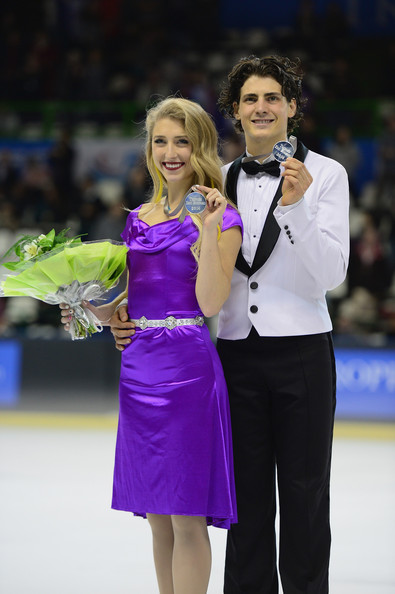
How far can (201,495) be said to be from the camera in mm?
2986

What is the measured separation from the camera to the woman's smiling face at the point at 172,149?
311 cm

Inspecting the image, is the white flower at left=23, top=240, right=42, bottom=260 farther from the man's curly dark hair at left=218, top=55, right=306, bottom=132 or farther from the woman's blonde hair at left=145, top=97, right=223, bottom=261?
the man's curly dark hair at left=218, top=55, right=306, bottom=132

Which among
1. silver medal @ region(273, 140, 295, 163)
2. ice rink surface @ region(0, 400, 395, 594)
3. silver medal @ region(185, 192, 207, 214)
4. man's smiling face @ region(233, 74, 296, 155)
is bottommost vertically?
ice rink surface @ region(0, 400, 395, 594)

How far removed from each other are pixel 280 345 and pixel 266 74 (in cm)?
99

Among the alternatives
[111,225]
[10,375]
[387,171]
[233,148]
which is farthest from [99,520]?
[387,171]

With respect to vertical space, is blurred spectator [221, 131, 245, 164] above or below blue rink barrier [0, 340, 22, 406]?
above

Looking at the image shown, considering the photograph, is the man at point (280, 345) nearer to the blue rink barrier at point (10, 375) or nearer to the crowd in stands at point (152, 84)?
the blue rink barrier at point (10, 375)

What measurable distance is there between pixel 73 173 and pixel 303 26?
4.25 metres

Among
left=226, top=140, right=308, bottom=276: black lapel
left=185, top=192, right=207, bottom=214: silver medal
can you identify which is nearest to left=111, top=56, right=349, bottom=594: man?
left=226, top=140, right=308, bottom=276: black lapel

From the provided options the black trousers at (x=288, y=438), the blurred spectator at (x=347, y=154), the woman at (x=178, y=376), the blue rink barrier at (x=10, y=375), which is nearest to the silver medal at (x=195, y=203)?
the woman at (x=178, y=376)

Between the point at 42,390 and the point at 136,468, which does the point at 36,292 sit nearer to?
the point at 136,468

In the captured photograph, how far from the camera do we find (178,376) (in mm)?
3039

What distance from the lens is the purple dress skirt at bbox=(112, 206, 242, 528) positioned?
301cm

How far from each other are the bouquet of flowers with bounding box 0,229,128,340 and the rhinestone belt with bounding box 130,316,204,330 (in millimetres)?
202
